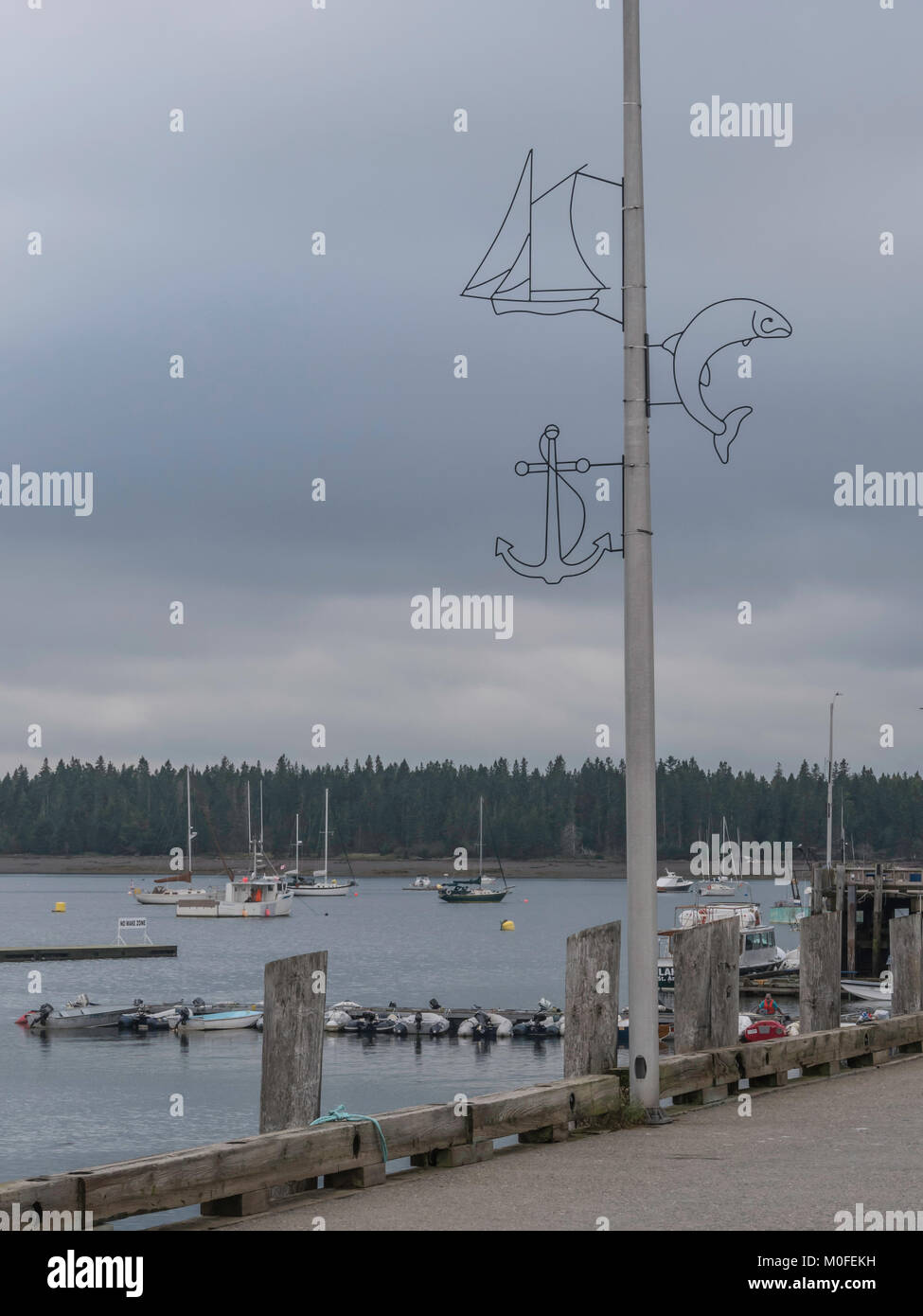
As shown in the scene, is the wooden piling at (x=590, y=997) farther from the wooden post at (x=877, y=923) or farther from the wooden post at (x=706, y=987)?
the wooden post at (x=877, y=923)

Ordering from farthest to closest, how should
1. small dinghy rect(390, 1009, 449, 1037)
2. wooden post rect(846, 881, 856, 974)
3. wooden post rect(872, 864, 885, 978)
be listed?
wooden post rect(872, 864, 885, 978) → wooden post rect(846, 881, 856, 974) → small dinghy rect(390, 1009, 449, 1037)

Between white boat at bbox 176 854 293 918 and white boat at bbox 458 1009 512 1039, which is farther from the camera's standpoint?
white boat at bbox 176 854 293 918

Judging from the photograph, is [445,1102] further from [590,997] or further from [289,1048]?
[590,997]

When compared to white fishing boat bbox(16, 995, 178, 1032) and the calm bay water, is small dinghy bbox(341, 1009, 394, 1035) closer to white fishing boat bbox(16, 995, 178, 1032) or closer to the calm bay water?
the calm bay water

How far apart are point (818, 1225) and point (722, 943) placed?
5420 millimetres

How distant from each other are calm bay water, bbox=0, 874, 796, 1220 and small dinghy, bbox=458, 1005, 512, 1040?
49cm

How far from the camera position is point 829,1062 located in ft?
50.8

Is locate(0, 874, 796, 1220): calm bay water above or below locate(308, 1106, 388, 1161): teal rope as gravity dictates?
below

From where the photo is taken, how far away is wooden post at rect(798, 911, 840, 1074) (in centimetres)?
1633

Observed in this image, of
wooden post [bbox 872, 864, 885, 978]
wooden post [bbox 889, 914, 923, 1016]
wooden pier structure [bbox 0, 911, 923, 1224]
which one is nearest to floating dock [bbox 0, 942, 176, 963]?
wooden post [bbox 872, 864, 885, 978]

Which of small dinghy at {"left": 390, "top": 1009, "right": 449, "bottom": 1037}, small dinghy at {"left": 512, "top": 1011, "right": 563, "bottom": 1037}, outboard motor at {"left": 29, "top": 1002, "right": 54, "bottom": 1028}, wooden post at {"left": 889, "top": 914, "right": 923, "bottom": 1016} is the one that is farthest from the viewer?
outboard motor at {"left": 29, "top": 1002, "right": 54, "bottom": 1028}
